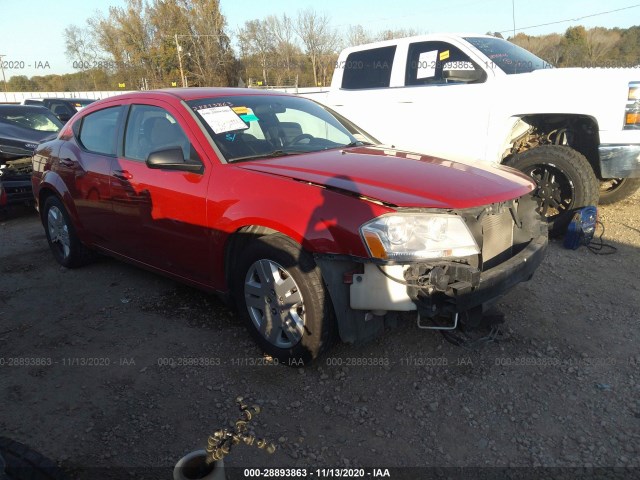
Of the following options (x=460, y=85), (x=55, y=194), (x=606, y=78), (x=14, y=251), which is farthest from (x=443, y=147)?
(x=14, y=251)

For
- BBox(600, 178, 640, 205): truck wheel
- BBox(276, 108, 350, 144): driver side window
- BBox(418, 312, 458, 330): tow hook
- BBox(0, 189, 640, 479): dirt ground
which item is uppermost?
BBox(276, 108, 350, 144): driver side window

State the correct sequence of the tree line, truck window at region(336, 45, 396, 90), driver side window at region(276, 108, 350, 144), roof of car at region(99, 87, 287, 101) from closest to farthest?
roof of car at region(99, 87, 287, 101), driver side window at region(276, 108, 350, 144), truck window at region(336, 45, 396, 90), the tree line

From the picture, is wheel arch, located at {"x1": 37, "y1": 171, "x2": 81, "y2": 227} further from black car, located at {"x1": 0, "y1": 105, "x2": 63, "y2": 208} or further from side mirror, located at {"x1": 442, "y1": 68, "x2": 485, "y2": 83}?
side mirror, located at {"x1": 442, "y1": 68, "x2": 485, "y2": 83}

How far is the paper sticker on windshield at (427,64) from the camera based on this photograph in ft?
20.3

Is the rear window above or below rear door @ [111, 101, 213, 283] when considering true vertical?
above

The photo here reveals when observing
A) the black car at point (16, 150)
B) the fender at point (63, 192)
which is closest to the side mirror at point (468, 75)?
the fender at point (63, 192)

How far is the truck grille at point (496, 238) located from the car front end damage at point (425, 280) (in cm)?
1

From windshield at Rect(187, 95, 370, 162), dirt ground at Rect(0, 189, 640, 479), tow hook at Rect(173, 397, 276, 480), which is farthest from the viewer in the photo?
windshield at Rect(187, 95, 370, 162)

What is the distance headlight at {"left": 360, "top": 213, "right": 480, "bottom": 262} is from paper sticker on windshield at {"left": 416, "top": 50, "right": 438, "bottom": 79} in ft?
14.0

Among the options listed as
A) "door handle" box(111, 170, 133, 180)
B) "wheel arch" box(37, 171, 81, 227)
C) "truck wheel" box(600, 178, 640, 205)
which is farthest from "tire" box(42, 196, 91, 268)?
"truck wheel" box(600, 178, 640, 205)

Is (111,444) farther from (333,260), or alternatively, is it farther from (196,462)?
(333,260)

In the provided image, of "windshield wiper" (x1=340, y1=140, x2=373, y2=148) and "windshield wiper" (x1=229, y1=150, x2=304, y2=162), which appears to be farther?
"windshield wiper" (x1=340, y1=140, x2=373, y2=148)

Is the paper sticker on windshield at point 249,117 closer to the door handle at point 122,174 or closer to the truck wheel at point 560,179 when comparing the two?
the door handle at point 122,174

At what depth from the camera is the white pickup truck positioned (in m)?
4.86
